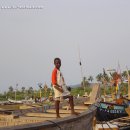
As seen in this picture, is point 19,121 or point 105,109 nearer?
point 19,121

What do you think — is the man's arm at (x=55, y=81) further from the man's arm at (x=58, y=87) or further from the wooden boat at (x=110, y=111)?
the wooden boat at (x=110, y=111)

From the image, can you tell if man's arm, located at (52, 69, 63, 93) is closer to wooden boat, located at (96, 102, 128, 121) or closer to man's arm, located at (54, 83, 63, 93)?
man's arm, located at (54, 83, 63, 93)

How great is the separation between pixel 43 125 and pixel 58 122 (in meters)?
0.57

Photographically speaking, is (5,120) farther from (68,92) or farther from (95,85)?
(95,85)

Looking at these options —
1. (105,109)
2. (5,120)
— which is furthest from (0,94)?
(5,120)

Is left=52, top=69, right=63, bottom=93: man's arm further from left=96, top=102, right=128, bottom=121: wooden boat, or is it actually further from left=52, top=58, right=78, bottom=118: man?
left=96, top=102, right=128, bottom=121: wooden boat

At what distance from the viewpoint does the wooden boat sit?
1990cm

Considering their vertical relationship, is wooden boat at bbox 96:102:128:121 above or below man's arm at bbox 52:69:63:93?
below

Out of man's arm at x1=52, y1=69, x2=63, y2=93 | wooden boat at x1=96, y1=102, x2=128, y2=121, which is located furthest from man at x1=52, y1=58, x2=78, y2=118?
wooden boat at x1=96, y1=102, x2=128, y2=121

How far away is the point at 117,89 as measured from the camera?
1991cm

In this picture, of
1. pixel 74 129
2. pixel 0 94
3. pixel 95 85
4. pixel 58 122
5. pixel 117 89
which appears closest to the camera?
pixel 58 122

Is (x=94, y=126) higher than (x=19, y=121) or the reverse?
the reverse

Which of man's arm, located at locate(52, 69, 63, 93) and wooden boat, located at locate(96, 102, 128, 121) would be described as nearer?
man's arm, located at locate(52, 69, 63, 93)

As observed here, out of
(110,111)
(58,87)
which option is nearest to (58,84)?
(58,87)
